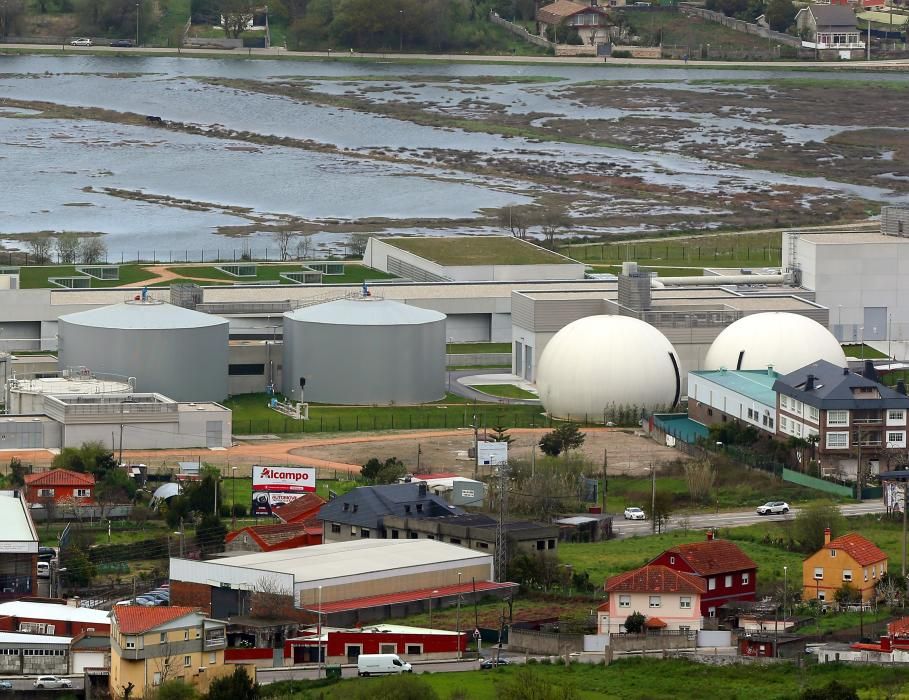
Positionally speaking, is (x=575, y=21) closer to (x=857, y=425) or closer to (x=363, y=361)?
(x=363, y=361)

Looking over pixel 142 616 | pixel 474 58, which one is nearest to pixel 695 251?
pixel 474 58

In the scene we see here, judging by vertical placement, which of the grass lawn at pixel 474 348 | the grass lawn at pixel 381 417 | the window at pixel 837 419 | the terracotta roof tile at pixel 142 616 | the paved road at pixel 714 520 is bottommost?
the grass lawn at pixel 381 417

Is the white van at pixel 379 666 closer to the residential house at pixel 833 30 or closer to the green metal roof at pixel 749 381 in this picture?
the green metal roof at pixel 749 381

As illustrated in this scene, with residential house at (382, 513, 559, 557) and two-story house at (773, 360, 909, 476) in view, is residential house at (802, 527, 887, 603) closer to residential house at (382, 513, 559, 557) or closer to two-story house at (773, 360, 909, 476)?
residential house at (382, 513, 559, 557)

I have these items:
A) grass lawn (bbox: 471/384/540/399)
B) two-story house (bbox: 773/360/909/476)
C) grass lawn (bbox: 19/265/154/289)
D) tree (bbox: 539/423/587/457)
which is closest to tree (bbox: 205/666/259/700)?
tree (bbox: 539/423/587/457)

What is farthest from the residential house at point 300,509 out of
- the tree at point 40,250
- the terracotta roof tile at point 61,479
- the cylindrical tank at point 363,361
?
the tree at point 40,250

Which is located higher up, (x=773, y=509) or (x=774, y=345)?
(x=774, y=345)

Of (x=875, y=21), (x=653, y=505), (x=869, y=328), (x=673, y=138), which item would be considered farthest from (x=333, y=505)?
(x=875, y=21)
